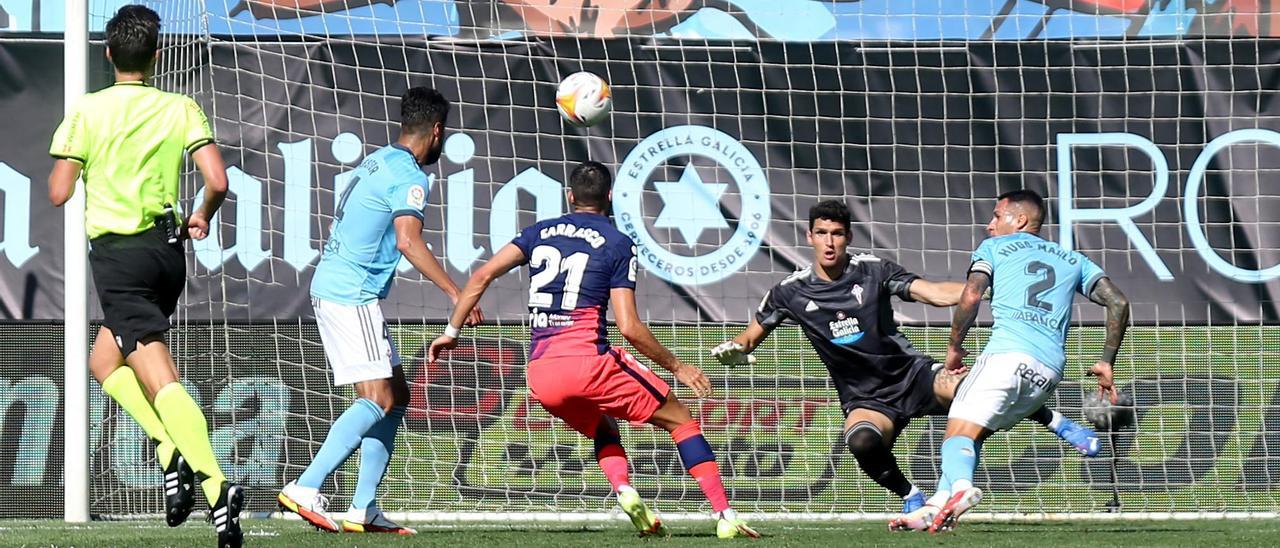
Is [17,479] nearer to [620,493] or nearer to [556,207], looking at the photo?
[556,207]

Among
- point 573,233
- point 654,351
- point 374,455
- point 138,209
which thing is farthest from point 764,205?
point 138,209

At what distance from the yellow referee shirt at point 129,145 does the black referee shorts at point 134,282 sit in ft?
0.20

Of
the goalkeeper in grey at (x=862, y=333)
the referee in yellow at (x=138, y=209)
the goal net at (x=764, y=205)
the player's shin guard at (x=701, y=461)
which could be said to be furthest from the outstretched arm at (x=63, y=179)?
the goal net at (x=764, y=205)

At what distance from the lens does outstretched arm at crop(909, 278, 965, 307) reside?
23.7 feet

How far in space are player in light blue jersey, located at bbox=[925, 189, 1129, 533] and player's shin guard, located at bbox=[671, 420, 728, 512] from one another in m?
0.95

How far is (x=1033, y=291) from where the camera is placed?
6562 millimetres

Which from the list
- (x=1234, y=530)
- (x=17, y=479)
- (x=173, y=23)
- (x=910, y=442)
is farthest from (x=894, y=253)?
(x=17, y=479)

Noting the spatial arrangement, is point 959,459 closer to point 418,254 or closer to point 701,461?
point 701,461

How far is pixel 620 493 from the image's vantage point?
235 inches

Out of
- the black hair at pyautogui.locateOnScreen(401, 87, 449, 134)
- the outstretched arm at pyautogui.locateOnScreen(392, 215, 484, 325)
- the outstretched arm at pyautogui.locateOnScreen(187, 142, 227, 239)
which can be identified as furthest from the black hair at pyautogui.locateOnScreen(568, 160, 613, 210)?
the outstretched arm at pyautogui.locateOnScreen(187, 142, 227, 239)

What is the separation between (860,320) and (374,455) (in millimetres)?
2429

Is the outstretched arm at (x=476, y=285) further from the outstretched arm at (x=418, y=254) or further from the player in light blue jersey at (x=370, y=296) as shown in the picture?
the player in light blue jersey at (x=370, y=296)

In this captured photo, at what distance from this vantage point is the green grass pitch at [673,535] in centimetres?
578

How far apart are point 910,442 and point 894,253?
1136mm
